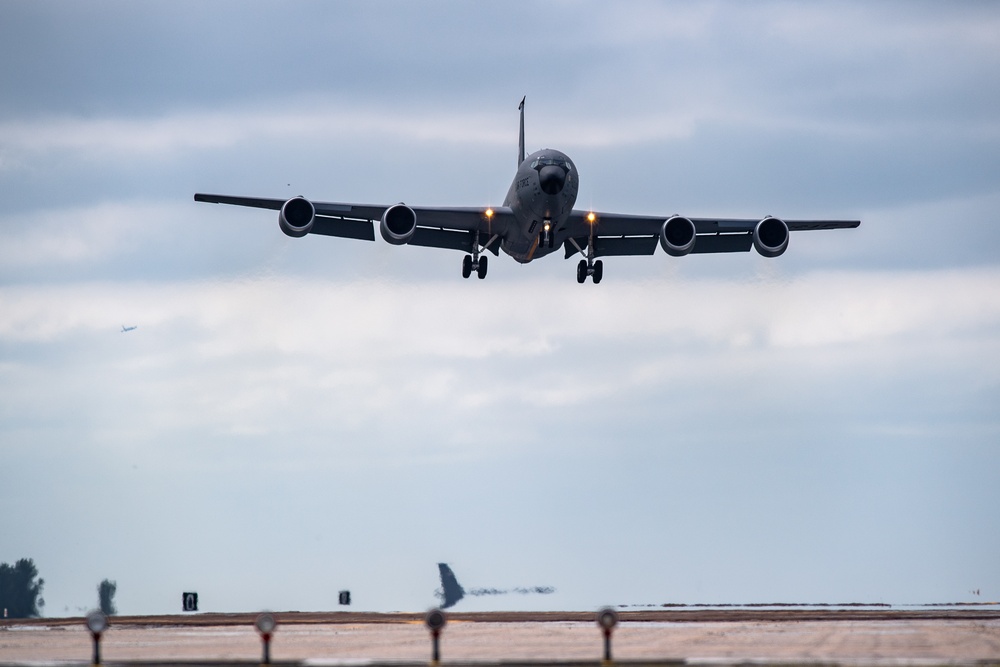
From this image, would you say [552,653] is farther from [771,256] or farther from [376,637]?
[771,256]

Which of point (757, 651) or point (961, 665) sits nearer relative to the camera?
point (961, 665)

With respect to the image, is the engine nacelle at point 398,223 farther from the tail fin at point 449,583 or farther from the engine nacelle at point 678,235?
the tail fin at point 449,583

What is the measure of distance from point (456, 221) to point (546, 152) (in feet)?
21.8

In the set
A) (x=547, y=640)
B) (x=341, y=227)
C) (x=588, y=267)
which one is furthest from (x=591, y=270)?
(x=547, y=640)

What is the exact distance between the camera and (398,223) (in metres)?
62.0

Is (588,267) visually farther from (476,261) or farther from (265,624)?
(265,624)

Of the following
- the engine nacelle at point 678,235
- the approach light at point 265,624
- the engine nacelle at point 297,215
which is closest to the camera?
the approach light at point 265,624

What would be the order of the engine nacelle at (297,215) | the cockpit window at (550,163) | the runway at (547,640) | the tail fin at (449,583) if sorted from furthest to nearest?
the tail fin at (449,583), the engine nacelle at (297,215), the cockpit window at (550,163), the runway at (547,640)

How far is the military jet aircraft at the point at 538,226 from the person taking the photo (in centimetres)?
5988

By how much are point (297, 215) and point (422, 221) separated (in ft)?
22.4

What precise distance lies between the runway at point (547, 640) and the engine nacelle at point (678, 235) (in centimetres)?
1615

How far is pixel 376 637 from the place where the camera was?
45969 millimetres

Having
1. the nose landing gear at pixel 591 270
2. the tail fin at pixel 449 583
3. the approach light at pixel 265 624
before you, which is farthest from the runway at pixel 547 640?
the tail fin at pixel 449 583

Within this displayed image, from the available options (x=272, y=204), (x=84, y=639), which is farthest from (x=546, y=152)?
(x=84, y=639)
